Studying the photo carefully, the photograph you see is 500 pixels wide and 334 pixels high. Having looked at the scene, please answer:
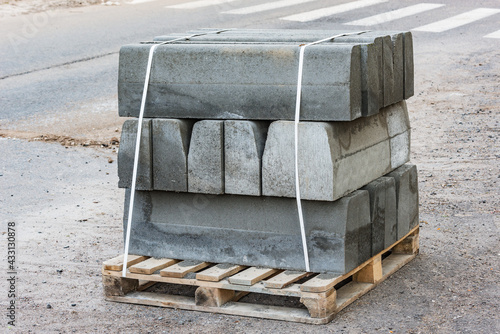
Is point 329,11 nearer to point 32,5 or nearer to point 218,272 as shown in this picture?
point 32,5

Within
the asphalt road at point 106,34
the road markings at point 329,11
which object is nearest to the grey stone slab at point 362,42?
the asphalt road at point 106,34

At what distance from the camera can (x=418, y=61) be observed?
39.4ft

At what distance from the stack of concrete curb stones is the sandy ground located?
0.42m

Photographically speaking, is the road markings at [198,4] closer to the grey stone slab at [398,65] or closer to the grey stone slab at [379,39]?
the grey stone slab at [379,39]

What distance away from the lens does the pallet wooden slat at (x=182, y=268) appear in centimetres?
453

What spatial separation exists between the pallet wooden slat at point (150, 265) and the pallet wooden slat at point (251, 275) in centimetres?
52

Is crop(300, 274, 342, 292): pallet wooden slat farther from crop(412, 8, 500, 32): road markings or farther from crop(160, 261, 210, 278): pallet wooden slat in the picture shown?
crop(412, 8, 500, 32): road markings

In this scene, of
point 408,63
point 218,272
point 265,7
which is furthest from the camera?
point 265,7

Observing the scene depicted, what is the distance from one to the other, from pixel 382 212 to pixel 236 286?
3.66 ft

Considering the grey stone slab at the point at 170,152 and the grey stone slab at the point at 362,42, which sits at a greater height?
the grey stone slab at the point at 362,42

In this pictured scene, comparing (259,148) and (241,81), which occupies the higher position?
(241,81)

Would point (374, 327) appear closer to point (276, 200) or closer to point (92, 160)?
point (276, 200)

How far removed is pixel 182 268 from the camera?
460cm

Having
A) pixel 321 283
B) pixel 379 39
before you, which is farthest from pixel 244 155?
pixel 379 39
